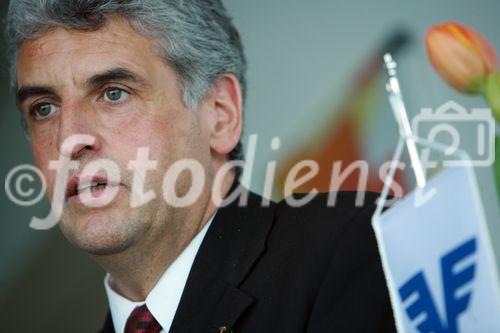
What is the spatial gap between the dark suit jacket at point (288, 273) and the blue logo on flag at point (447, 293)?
0.34m

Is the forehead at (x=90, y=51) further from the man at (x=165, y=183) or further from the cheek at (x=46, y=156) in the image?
the cheek at (x=46, y=156)

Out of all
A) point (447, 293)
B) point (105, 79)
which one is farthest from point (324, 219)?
point (447, 293)

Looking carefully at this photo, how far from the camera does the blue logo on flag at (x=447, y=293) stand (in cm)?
118

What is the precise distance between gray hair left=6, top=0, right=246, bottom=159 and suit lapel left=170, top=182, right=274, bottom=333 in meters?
0.23

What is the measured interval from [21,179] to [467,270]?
2074mm

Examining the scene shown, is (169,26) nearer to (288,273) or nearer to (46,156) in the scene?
(46,156)

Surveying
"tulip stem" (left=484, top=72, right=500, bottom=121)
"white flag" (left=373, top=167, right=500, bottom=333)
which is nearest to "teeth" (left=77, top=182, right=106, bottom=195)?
"white flag" (left=373, top=167, right=500, bottom=333)

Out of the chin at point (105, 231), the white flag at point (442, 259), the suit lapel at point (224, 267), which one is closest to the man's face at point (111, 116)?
the chin at point (105, 231)

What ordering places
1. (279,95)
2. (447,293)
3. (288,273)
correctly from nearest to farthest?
(447,293), (288,273), (279,95)

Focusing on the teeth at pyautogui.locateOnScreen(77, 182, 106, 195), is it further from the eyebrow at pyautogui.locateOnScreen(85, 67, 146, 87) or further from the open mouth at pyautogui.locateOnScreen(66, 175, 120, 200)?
the eyebrow at pyautogui.locateOnScreen(85, 67, 146, 87)

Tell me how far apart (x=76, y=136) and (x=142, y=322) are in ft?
1.55

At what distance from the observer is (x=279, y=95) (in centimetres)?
264

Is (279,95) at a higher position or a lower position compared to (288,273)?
higher

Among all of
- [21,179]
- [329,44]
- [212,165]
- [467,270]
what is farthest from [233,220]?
[21,179]
